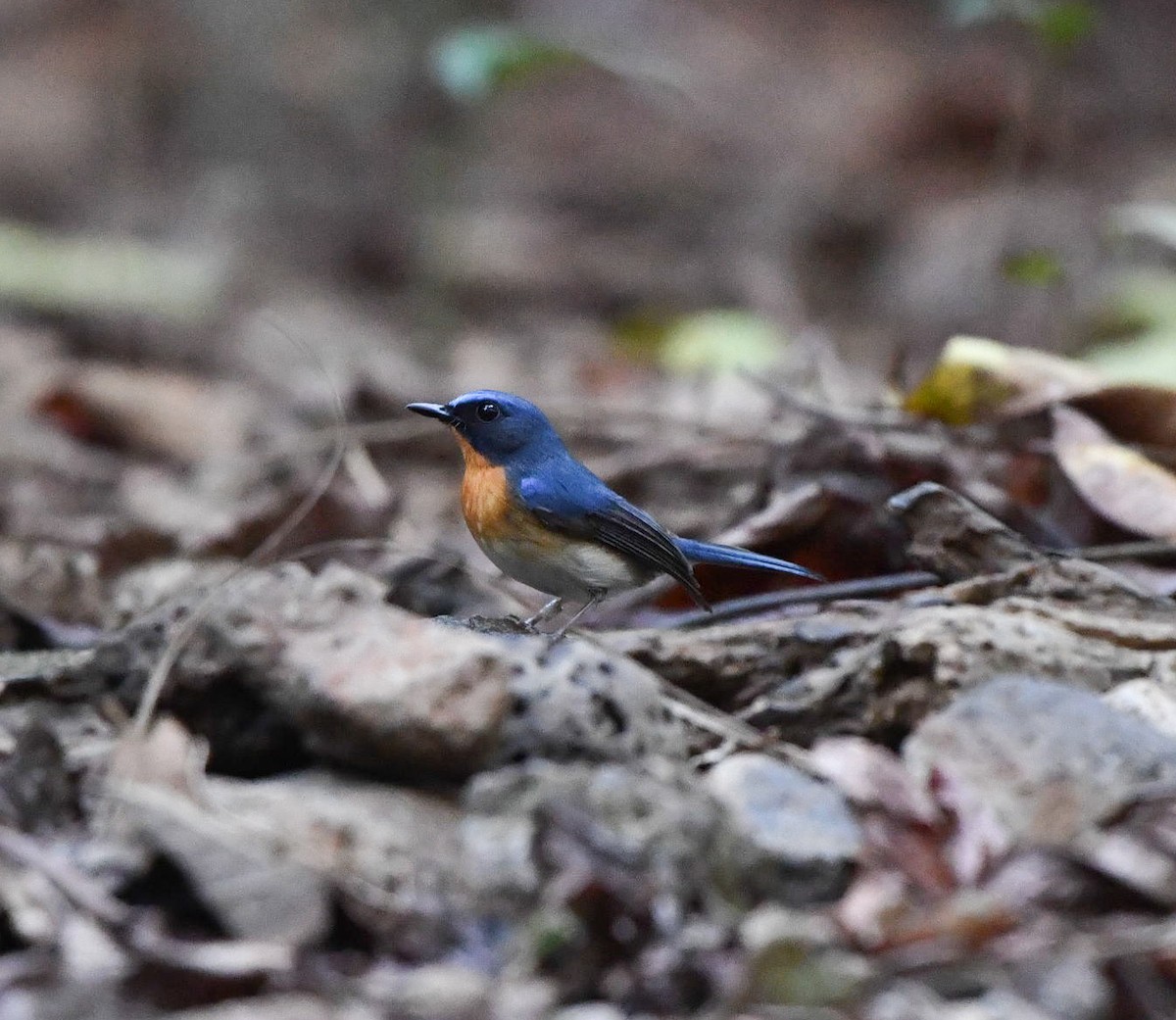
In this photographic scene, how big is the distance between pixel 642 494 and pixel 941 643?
291 cm

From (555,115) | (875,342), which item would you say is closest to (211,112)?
(555,115)

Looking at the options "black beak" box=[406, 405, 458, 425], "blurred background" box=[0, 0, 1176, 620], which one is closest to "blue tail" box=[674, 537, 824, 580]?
"blurred background" box=[0, 0, 1176, 620]

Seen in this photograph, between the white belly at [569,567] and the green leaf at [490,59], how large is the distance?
3732 millimetres

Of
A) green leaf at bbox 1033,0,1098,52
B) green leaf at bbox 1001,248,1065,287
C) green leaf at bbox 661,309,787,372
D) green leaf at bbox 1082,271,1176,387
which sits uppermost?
green leaf at bbox 1033,0,1098,52

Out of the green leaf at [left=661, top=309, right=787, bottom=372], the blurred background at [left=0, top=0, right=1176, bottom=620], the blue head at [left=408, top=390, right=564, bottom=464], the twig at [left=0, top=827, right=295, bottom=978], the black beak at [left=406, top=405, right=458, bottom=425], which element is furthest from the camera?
the green leaf at [left=661, top=309, right=787, bottom=372]

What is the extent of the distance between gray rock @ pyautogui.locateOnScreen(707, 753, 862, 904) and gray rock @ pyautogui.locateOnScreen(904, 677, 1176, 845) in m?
0.21

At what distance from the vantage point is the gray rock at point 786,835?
2.51 m

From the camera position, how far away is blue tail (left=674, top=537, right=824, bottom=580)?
12.5 feet

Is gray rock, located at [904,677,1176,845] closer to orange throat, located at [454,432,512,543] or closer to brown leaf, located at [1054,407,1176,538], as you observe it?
brown leaf, located at [1054,407,1176,538]

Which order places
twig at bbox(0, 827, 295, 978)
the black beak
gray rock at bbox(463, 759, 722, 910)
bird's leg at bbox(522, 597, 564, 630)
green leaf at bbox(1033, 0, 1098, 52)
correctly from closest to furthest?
twig at bbox(0, 827, 295, 978) < gray rock at bbox(463, 759, 722, 910) < bird's leg at bbox(522, 597, 564, 630) < the black beak < green leaf at bbox(1033, 0, 1098, 52)

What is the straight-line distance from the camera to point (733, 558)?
12.7 feet

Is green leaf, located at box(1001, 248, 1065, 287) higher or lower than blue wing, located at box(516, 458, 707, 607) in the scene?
higher

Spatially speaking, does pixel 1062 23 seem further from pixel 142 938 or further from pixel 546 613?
pixel 142 938

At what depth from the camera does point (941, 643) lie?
3.12 meters
